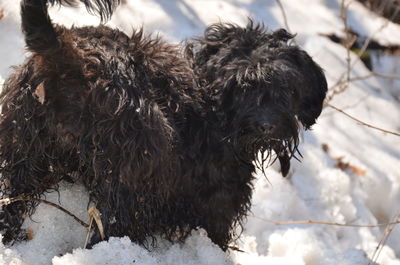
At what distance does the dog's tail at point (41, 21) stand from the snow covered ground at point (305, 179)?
3.08 ft

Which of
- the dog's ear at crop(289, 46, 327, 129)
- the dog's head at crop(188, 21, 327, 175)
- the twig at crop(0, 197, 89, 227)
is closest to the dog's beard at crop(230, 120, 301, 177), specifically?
the dog's head at crop(188, 21, 327, 175)

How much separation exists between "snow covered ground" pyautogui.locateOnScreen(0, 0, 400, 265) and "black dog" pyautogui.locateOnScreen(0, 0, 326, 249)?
0.14 meters

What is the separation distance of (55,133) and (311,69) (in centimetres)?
135

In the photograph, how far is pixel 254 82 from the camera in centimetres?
282

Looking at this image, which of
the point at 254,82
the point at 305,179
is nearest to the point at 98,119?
the point at 254,82

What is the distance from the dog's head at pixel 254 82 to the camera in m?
2.82

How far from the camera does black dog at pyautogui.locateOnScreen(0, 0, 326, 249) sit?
8.18 ft

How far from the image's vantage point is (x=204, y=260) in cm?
309

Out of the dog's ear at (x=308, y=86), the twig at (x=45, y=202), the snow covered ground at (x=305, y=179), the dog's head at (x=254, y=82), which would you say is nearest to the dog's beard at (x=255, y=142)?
the dog's head at (x=254, y=82)

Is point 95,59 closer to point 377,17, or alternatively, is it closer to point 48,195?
point 48,195

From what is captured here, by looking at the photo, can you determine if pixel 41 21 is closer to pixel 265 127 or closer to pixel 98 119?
pixel 98 119

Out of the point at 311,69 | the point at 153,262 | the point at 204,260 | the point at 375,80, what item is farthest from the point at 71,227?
the point at 375,80

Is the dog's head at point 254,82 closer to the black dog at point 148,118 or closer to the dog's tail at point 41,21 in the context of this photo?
the black dog at point 148,118

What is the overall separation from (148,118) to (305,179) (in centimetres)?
240
